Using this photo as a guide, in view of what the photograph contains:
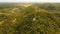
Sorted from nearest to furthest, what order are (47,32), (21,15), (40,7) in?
(47,32)
(21,15)
(40,7)

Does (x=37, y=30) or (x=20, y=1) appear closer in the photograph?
(x=37, y=30)

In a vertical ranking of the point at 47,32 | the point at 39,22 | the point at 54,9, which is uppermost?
the point at 54,9

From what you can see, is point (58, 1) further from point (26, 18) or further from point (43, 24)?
point (26, 18)

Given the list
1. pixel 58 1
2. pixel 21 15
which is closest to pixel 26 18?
pixel 21 15

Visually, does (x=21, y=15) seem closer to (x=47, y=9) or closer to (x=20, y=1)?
(x=20, y=1)

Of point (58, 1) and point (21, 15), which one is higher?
point (58, 1)

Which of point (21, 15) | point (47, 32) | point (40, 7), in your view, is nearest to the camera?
point (47, 32)
